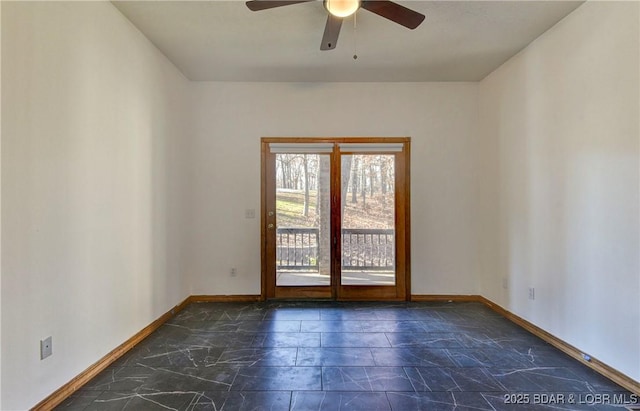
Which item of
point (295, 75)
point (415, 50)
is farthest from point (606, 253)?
point (295, 75)

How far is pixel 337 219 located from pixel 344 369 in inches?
81.2

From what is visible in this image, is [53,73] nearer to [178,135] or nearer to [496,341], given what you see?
[178,135]

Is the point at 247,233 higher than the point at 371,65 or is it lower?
lower

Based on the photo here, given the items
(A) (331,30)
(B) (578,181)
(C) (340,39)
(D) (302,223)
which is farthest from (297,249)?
(B) (578,181)

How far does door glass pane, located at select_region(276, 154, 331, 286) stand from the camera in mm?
4152

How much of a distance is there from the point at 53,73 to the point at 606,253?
3911mm

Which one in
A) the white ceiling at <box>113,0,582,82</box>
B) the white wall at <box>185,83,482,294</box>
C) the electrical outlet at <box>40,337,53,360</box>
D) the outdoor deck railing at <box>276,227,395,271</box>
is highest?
the white ceiling at <box>113,0,582,82</box>

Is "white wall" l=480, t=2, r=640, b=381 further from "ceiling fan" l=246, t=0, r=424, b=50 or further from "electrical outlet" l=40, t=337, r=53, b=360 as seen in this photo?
"electrical outlet" l=40, t=337, r=53, b=360

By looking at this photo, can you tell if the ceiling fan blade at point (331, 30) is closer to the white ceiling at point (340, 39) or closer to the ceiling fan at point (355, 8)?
the ceiling fan at point (355, 8)

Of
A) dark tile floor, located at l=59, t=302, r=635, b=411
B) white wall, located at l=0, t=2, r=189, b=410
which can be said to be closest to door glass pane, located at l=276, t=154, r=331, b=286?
dark tile floor, located at l=59, t=302, r=635, b=411

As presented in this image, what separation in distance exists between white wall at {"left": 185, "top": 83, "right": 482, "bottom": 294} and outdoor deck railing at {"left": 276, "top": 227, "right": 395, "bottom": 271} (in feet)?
1.04

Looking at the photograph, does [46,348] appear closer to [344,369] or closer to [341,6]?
[344,369]

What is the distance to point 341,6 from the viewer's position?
208cm

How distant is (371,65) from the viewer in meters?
3.60
